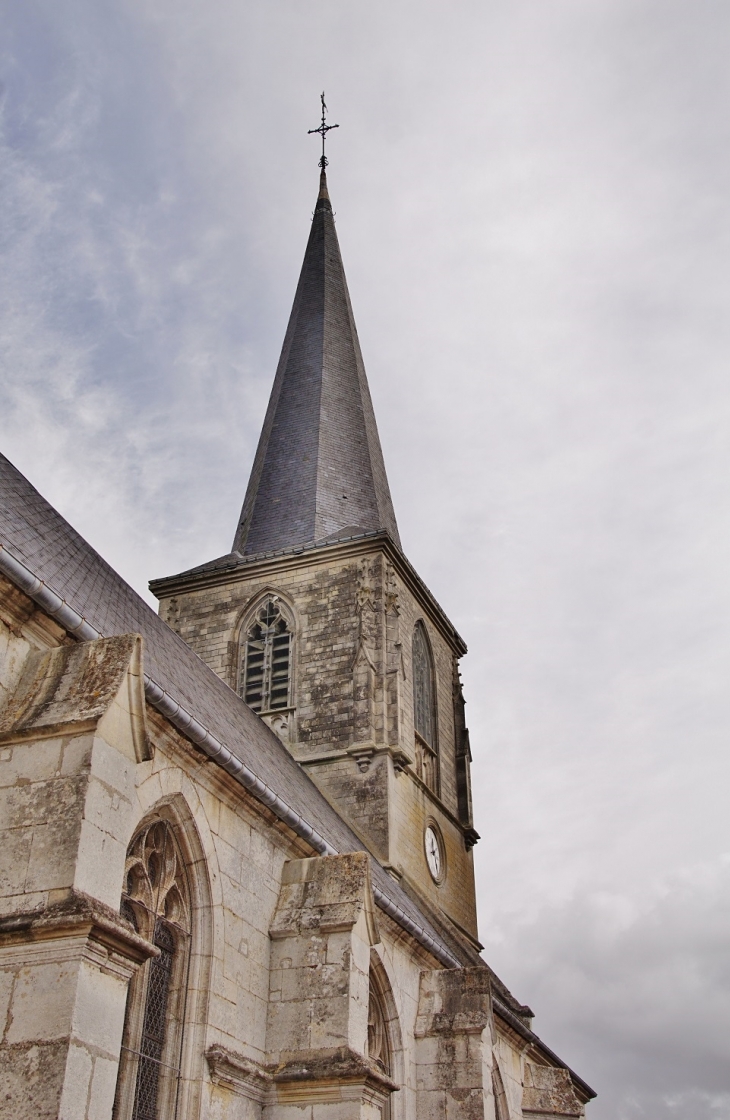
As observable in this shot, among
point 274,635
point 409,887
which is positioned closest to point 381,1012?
point 409,887

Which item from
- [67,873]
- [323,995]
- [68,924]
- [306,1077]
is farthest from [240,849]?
[68,924]

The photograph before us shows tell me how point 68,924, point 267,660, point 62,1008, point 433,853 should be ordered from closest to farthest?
point 62,1008
point 68,924
point 433,853
point 267,660

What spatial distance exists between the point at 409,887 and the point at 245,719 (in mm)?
3822

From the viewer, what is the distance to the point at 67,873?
5.57 meters

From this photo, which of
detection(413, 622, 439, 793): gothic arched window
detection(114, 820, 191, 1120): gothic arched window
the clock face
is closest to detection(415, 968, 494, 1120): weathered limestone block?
detection(114, 820, 191, 1120): gothic arched window

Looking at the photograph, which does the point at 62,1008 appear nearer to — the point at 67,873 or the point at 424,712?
the point at 67,873

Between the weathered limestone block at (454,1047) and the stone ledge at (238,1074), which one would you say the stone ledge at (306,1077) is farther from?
the weathered limestone block at (454,1047)

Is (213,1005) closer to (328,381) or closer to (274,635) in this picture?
(274,635)

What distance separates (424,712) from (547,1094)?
588 centimetres

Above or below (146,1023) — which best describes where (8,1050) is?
below

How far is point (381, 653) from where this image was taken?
673 inches

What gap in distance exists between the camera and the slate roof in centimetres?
861

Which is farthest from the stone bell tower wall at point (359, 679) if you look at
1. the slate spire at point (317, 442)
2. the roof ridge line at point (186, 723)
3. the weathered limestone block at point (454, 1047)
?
the roof ridge line at point (186, 723)

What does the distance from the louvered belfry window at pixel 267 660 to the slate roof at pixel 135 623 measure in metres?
3.35
